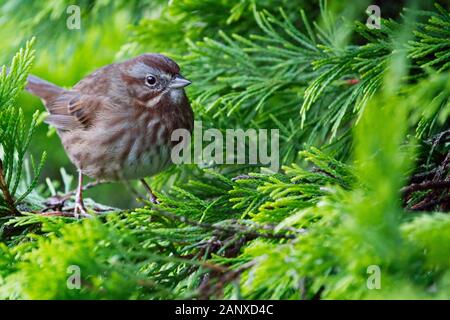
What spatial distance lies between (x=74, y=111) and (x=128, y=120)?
535mm

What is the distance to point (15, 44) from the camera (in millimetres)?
4020

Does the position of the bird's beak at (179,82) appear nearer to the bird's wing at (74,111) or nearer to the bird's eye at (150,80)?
the bird's eye at (150,80)

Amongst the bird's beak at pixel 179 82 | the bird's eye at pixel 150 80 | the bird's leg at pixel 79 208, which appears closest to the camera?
the bird's leg at pixel 79 208

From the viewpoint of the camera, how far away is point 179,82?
3.53 metres

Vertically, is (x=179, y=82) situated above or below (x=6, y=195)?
above

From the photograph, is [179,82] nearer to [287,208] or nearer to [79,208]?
[79,208]

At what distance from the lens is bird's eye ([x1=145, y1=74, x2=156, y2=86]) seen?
3.75 metres

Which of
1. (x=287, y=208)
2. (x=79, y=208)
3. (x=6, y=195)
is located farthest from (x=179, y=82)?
(x=287, y=208)

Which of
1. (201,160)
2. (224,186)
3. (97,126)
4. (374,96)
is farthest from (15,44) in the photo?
(374,96)

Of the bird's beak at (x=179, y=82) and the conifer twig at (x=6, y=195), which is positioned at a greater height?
the bird's beak at (x=179, y=82)

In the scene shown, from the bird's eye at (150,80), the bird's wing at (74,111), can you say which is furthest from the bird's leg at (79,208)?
the bird's eye at (150,80)

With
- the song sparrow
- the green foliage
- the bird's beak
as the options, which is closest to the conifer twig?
the green foliage

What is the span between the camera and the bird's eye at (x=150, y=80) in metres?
3.75

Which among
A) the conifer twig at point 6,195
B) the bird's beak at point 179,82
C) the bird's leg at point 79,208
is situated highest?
the bird's beak at point 179,82
